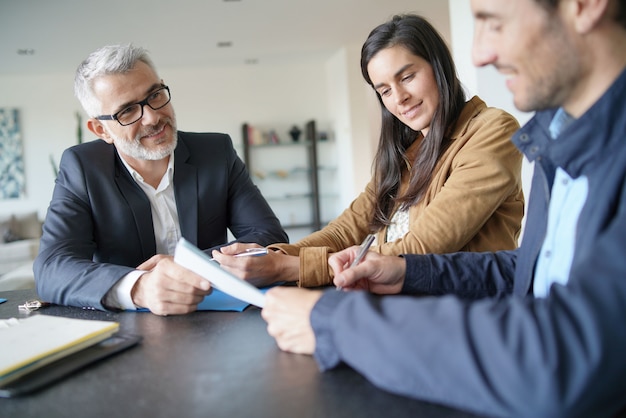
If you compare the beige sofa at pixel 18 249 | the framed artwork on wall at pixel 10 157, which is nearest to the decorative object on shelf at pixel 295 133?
the beige sofa at pixel 18 249

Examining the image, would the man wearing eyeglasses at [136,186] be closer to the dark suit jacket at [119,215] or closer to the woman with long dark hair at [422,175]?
the dark suit jacket at [119,215]

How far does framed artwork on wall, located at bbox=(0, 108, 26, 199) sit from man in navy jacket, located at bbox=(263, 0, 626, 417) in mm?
8101

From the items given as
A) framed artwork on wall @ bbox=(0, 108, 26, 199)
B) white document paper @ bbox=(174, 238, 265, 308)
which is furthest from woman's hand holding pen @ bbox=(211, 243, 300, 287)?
framed artwork on wall @ bbox=(0, 108, 26, 199)

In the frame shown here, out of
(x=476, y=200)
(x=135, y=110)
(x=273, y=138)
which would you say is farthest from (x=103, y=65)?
(x=273, y=138)

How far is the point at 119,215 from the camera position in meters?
1.77

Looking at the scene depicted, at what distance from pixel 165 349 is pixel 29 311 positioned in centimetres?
63

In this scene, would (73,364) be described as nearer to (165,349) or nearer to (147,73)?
(165,349)

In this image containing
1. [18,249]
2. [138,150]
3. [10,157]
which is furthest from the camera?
[10,157]

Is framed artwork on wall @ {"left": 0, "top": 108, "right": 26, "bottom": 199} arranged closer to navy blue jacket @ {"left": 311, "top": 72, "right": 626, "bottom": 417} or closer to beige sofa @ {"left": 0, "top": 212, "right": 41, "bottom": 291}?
beige sofa @ {"left": 0, "top": 212, "right": 41, "bottom": 291}

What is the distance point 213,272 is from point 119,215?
0.98 m

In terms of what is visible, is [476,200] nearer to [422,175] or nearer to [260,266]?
[422,175]

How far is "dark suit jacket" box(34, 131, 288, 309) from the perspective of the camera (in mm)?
1345

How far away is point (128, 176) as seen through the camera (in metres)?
1.86

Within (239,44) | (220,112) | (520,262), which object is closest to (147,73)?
(520,262)
